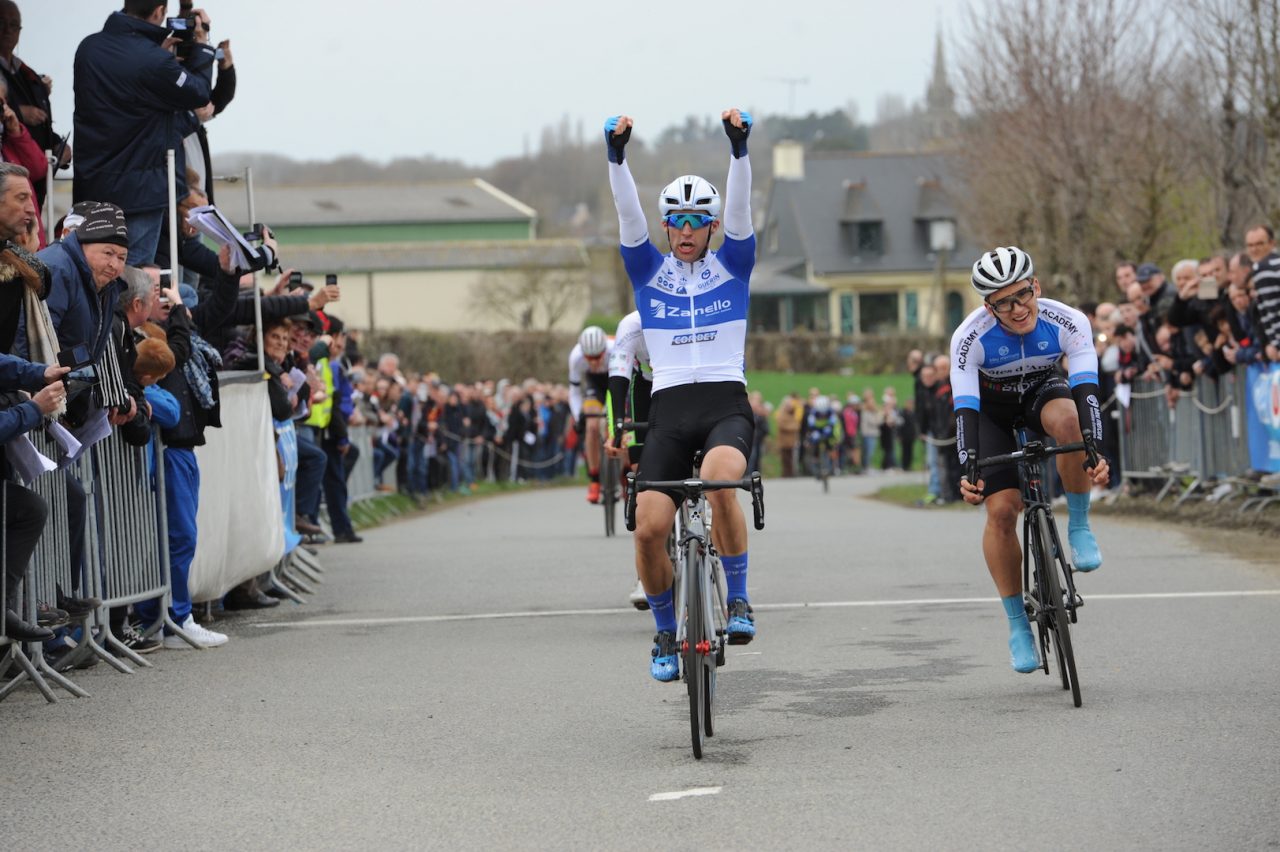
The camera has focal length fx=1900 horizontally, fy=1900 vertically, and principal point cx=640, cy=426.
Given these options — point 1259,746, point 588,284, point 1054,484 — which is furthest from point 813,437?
point 588,284

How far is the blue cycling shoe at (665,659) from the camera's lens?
7.94m

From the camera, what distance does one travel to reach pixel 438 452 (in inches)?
1384

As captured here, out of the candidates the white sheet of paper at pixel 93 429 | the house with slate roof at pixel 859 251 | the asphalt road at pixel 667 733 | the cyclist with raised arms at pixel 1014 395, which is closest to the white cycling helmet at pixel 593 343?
the asphalt road at pixel 667 733

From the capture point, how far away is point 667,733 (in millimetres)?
Answer: 7922

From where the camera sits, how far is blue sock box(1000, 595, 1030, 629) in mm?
8906

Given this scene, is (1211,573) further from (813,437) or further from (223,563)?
(813,437)

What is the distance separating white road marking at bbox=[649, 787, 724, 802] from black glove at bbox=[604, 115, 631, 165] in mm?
2916

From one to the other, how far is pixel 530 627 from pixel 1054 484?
13963mm

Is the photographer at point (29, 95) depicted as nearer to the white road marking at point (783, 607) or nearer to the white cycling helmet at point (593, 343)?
the white road marking at point (783, 607)

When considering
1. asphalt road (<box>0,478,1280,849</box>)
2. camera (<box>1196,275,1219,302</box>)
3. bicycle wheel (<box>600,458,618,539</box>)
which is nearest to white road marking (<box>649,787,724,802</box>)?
asphalt road (<box>0,478,1280,849</box>)

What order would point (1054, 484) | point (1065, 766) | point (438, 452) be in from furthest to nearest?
point (438, 452) < point (1054, 484) < point (1065, 766)

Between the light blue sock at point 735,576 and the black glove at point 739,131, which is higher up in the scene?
the black glove at point 739,131

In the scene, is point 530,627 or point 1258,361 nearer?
point 530,627

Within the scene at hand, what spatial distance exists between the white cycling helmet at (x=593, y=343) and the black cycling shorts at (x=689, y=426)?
314 inches
